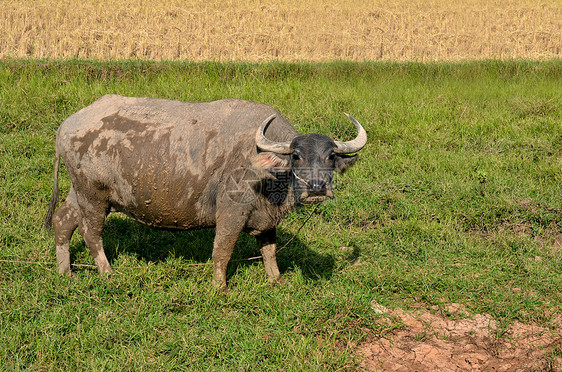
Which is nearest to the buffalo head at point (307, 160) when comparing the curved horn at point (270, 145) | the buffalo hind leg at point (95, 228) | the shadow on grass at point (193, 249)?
the curved horn at point (270, 145)

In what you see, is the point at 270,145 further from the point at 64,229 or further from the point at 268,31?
the point at 268,31

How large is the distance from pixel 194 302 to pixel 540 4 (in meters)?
15.1

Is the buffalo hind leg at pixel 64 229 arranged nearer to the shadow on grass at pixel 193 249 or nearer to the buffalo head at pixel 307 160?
the shadow on grass at pixel 193 249

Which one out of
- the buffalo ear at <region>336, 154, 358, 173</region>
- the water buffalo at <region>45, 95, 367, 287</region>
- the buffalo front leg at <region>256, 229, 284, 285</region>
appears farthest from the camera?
the buffalo front leg at <region>256, 229, 284, 285</region>

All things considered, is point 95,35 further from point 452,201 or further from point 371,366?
point 371,366

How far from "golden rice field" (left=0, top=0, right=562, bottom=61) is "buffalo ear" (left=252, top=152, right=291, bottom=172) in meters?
8.05

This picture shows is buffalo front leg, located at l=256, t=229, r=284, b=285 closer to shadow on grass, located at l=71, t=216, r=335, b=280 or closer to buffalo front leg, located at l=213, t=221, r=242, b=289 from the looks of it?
shadow on grass, located at l=71, t=216, r=335, b=280

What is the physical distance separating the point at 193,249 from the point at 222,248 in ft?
3.11

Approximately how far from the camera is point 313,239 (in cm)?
553

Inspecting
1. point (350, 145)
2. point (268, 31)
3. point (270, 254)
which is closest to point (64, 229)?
point (270, 254)

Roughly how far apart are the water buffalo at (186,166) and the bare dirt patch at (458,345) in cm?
130

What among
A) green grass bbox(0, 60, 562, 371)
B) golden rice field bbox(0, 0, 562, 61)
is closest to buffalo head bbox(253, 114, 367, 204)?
green grass bbox(0, 60, 562, 371)

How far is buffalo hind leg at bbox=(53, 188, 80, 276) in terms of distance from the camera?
4602 millimetres

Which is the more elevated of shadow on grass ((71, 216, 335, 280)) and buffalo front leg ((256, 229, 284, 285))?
buffalo front leg ((256, 229, 284, 285))
